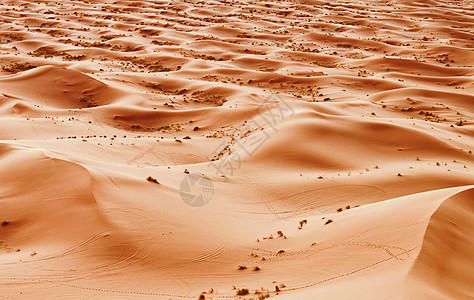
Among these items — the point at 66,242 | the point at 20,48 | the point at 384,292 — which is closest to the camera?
the point at 384,292

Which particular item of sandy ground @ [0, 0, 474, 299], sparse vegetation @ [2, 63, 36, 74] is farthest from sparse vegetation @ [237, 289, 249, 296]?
sparse vegetation @ [2, 63, 36, 74]

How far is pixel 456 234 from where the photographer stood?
528 centimetres

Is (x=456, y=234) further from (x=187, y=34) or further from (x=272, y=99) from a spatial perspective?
(x=187, y=34)

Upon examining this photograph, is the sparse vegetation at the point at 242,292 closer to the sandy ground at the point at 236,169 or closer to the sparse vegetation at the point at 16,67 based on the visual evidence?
the sandy ground at the point at 236,169

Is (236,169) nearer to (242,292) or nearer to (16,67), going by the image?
(242,292)

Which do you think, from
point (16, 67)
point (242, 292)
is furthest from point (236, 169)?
point (16, 67)

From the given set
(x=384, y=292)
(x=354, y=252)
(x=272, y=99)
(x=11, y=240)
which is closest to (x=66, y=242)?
(x=11, y=240)

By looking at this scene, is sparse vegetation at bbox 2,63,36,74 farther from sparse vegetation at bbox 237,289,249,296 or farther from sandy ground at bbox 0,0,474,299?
sparse vegetation at bbox 237,289,249,296

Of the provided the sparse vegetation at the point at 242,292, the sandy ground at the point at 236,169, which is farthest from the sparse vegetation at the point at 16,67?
the sparse vegetation at the point at 242,292

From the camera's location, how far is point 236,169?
8.63 meters

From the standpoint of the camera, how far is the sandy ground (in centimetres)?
505

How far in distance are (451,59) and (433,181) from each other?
11848 millimetres

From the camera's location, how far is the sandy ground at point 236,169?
16.6 ft

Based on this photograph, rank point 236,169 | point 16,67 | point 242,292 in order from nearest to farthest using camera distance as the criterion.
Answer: point 242,292 → point 236,169 → point 16,67
